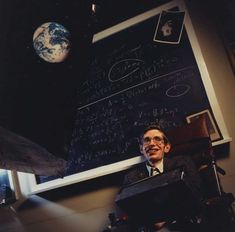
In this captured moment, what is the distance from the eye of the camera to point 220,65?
120 inches

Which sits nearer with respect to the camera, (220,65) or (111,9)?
(220,65)

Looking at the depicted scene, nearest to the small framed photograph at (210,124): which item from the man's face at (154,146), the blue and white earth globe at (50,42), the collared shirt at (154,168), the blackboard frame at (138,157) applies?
A: the blackboard frame at (138,157)

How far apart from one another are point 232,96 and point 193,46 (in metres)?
0.62

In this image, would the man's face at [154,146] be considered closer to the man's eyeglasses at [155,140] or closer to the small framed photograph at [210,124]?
the man's eyeglasses at [155,140]

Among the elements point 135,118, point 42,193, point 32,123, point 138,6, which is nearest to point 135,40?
point 138,6

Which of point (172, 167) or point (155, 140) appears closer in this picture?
point (172, 167)

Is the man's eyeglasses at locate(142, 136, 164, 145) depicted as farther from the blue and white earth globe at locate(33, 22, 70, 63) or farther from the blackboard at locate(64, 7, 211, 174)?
the blue and white earth globe at locate(33, 22, 70, 63)

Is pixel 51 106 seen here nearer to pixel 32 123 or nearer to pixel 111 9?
pixel 32 123

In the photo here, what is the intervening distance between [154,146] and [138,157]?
0.39m

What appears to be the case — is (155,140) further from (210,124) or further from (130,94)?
(130,94)

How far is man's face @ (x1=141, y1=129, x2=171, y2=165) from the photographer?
8.59 feet

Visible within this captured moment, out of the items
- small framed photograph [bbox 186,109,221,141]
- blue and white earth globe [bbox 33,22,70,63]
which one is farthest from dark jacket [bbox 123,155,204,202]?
blue and white earth globe [bbox 33,22,70,63]

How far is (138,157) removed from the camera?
9.72 feet

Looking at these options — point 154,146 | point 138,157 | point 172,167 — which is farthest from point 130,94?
point 172,167
